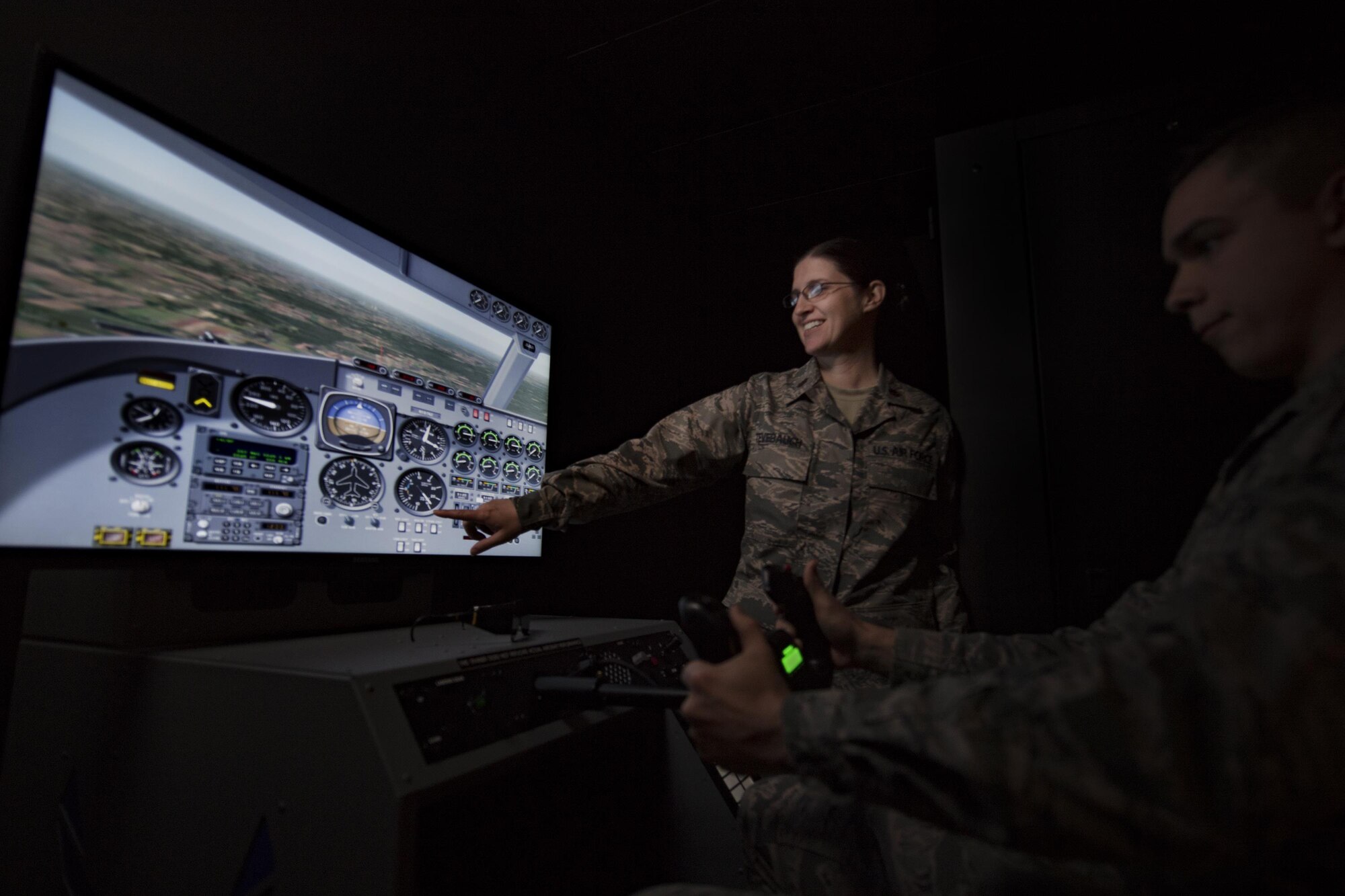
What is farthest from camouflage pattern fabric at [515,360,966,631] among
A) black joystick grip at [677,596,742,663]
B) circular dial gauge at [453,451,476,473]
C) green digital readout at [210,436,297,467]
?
black joystick grip at [677,596,742,663]

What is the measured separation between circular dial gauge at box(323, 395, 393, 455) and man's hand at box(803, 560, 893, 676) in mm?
774

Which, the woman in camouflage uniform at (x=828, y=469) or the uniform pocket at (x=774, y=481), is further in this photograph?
the uniform pocket at (x=774, y=481)

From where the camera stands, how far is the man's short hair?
1.90ft

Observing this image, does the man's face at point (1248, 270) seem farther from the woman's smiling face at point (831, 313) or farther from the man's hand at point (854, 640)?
the woman's smiling face at point (831, 313)

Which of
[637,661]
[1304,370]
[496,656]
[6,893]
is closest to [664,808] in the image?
[637,661]

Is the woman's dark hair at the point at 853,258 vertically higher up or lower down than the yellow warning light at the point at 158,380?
higher up

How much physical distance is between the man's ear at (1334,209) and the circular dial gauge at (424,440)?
49.4 inches

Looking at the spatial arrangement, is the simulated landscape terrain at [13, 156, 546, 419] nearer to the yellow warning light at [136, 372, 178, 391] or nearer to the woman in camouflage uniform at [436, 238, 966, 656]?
the yellow warning light at [136, 372, 178, 391]

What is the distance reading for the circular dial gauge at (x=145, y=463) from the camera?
0.81 m

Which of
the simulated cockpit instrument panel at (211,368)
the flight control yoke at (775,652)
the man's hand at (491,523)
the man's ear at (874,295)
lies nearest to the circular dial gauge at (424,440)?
the simulated cockpit instrument panel at (211,368)

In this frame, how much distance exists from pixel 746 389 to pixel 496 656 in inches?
38.9

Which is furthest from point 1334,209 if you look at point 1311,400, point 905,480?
A: point 905,480

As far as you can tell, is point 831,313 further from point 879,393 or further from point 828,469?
point 828,469

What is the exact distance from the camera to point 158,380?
32.9 inches
